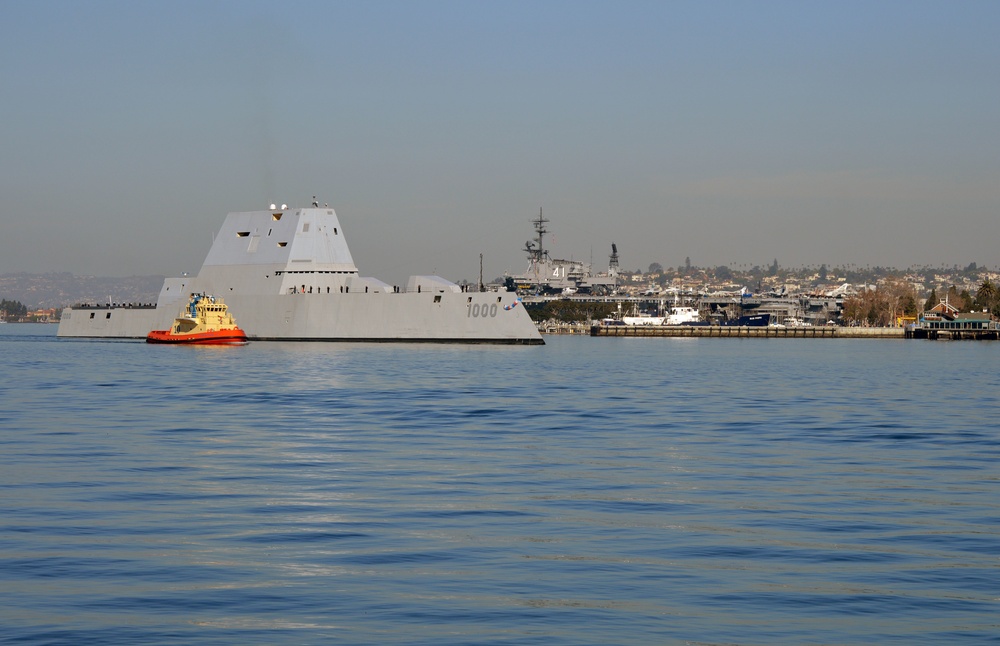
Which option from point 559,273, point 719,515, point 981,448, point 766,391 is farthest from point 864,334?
point 719,515

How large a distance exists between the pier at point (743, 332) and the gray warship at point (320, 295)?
58421 millimetres

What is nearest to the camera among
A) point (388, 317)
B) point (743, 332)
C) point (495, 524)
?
point (495, 524)

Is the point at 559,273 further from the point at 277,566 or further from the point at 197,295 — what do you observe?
the point at 277,566

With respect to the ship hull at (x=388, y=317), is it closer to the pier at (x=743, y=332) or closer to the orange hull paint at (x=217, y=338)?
the orange hull paint at (x=217, y=338)

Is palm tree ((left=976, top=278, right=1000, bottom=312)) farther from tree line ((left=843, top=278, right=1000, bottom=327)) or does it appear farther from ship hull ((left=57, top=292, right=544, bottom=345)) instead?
ship hull ((left=57, top=292, right=544, bottom=345))

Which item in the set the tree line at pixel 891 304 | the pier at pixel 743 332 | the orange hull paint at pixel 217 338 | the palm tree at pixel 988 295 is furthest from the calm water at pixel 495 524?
the tree line at pixel 891 304

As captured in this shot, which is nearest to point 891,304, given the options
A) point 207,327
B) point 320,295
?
point 320,295

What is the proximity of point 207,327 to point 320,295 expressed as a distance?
5.70m

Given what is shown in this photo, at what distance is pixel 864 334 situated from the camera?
114 metres

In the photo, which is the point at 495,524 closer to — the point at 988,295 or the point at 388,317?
the point at 388,317

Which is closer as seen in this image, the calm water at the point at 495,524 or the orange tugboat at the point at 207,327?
the calm water at the point at 495,524

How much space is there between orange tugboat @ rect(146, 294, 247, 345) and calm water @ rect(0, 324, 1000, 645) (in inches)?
1371

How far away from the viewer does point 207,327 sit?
193 feet

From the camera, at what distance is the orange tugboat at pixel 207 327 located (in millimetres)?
58188
